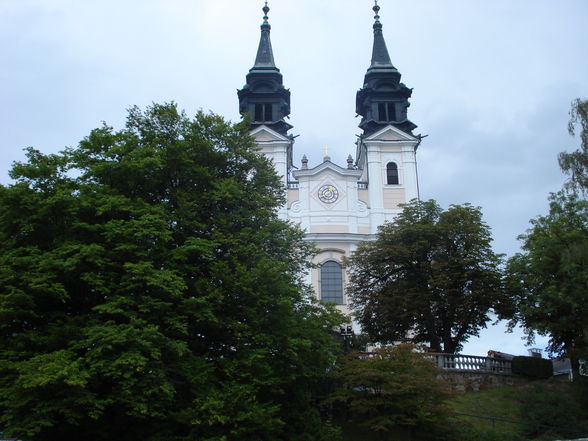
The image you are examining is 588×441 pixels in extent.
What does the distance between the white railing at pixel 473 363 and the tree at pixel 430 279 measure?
6.82 ft

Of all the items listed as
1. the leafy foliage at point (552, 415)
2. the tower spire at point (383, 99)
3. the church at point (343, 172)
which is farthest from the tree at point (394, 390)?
the tower spire at point (383, 99)

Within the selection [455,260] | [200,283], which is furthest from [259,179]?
[455,260]

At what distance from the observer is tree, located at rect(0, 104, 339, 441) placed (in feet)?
43.7

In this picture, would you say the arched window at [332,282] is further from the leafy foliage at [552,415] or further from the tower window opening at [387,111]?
the leafy foliage at [552,415]

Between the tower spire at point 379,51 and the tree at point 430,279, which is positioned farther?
the tower spire at point 379,51

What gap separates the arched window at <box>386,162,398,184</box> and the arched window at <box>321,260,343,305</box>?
697cm

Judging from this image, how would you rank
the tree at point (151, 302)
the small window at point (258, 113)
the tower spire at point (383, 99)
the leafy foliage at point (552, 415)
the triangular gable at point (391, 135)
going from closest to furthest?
the tree at point (151, 302) → the leafy foliage at point (552, 415) → the triangular gable at point (391, 135) → the tower spire at point (383, 99) → the small window at point (258, 113)

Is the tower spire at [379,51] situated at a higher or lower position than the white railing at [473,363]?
higher

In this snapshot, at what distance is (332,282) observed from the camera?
36.8m

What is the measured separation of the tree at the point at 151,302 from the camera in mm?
13312

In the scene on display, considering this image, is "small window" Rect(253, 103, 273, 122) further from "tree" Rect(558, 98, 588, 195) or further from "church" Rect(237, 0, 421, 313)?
"tree" Rect(558, 98, 588, 195)

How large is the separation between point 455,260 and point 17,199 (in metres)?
17.3

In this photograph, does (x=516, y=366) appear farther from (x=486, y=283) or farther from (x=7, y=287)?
(x=7, y=287)

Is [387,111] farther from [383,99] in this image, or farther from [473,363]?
[473,363]
